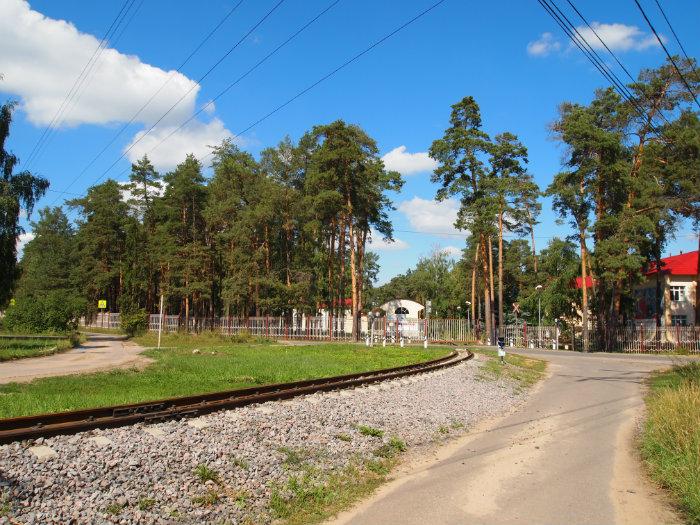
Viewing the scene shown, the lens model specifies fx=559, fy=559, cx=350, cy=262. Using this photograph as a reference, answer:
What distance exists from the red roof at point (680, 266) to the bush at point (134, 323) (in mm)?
45661

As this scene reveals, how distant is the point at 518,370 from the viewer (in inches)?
920

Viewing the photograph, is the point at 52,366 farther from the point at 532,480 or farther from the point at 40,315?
the point at 40,315

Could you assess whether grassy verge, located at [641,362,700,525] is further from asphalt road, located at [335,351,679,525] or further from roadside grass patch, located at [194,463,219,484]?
roadside grass patch, located at [194,463,219,484]

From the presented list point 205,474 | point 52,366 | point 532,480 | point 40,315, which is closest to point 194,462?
point 205,474

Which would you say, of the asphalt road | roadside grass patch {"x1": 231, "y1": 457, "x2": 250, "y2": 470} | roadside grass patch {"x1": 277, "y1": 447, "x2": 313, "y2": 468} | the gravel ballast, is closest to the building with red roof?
the asphalt road

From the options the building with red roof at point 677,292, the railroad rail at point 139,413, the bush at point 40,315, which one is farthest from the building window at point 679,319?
the bush at point 40,315

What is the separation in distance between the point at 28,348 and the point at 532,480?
1073 inches

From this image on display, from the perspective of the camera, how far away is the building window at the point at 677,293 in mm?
50953

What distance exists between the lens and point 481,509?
639 centimetres

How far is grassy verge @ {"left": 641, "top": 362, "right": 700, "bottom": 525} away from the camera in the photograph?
6.43 meters

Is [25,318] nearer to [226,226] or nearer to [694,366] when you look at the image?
[226,226]

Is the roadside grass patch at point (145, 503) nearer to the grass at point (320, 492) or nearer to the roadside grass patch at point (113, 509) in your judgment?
the roadside grass patch at point (113, 509)

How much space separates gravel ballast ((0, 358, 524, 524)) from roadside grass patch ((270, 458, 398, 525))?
14 cm

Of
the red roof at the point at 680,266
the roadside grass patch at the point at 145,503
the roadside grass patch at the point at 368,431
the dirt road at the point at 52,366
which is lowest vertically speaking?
the roadside grass patch at the point at 368,431
